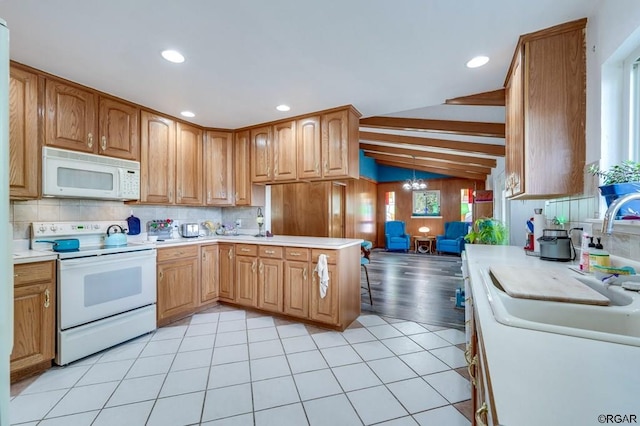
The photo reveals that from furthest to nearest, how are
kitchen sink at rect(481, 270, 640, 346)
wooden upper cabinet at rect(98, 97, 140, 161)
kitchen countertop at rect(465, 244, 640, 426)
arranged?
wooden upper cabinet at rect(98, 97, 140, 161)
kitchen sink at rect(481, 270, 640, 346)
kitchen countertop at rect(465, 244, 640, 426)

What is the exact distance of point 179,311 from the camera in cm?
301

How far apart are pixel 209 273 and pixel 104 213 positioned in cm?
126

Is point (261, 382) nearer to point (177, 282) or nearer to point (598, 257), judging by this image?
point (177, 282)

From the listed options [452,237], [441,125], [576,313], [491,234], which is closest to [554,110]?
[576,313]

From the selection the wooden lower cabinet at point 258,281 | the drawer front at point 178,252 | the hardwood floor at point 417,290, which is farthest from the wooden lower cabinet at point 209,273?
the hardwood floor at point 417,290

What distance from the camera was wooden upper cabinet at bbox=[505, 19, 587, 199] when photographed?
5.37 ft

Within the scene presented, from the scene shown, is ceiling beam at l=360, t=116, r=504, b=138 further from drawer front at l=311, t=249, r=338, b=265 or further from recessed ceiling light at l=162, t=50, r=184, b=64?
recessed ceiling light at l=162, t=50, r=184, b=64

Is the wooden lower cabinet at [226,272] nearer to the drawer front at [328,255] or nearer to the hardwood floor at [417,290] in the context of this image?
the drawer front at [328,255]

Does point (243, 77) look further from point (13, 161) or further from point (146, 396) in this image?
point (146, 396)

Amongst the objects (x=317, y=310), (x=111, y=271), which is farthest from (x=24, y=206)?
(x=317, y=310)

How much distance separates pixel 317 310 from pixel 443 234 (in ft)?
22.6

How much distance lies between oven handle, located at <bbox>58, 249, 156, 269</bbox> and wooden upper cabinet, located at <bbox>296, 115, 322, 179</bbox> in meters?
1.77

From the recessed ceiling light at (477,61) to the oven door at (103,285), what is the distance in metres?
3.23

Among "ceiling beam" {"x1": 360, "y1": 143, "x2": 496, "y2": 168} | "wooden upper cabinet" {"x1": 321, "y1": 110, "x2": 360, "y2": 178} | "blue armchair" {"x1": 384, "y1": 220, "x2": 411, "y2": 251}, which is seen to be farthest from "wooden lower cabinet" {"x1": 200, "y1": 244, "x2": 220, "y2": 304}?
"blue armchair" {"x1": 384, "y1": 220, "x2": 411, "y2": 251}
